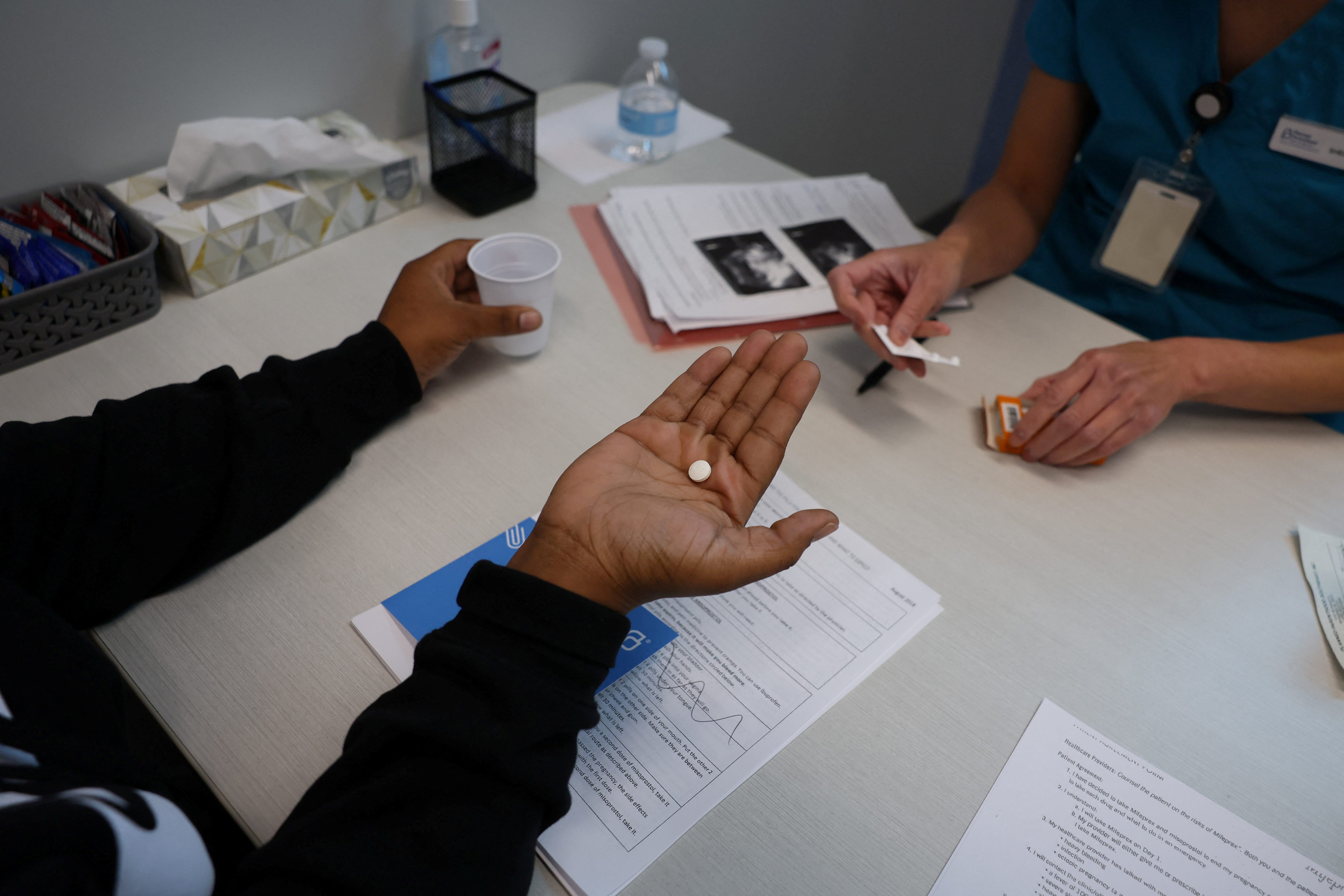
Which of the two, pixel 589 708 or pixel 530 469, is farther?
pixel 530 469

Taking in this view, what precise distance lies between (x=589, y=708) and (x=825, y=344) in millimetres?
572

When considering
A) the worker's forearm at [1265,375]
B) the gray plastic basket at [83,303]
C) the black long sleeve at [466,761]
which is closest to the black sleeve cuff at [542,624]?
the black long sleeve at [466,761]

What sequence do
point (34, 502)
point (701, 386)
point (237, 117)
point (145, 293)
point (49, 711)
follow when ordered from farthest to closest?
point (237, 117) → point (145, 293) → point (701, 386) → point (34, 502) → point (49, 711)

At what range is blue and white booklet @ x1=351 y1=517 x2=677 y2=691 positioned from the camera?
1.98 ft

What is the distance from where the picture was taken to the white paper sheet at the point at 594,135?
121 cm

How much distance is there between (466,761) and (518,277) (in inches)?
22.1

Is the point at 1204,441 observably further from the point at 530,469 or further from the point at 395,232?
the point at 395,232

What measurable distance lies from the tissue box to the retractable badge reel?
952 millimetres

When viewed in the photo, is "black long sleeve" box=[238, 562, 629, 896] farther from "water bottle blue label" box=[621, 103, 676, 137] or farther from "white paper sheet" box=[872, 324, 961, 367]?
"water bottle blue label" box=[621, 103, 676, 137]

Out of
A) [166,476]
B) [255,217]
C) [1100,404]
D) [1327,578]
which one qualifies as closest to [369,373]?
[166,476]

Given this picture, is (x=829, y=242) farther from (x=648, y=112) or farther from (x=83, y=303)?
(x=83, y=303)

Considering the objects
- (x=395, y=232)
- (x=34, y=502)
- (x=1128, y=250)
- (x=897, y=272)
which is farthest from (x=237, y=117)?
(x=1128, y=250)

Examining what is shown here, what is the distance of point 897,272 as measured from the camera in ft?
3.09

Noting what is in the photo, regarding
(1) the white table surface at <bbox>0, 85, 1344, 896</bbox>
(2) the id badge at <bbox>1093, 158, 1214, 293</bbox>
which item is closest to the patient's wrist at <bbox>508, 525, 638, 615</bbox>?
(1) the white table surface at <bbox>0, 85, 1344, 896</bbox>
